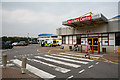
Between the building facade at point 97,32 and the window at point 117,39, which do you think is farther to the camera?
the window at point 117,39

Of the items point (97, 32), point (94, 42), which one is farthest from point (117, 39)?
point (94, 42)

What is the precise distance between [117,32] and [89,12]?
5.57 m

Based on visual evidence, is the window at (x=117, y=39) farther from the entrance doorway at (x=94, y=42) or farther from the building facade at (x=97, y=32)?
the entrance doorway at (x=94, y=42)

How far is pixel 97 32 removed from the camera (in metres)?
14.8

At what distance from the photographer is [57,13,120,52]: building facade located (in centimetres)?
1288

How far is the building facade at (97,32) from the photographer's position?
12.9 meters

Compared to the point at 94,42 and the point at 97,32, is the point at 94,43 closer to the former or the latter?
the point at 94,42

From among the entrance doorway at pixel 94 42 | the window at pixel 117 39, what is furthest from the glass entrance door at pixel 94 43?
the window at pixel 117 39

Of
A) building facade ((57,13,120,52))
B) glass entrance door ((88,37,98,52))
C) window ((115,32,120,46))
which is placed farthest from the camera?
glass entrance door ((88,37,98,52))

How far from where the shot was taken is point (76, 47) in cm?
1631

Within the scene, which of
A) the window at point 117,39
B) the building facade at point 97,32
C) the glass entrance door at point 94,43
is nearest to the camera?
the building facade at point 97,32

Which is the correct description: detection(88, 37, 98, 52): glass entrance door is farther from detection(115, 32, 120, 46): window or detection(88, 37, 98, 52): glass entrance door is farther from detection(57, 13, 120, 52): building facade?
detection(115, 32, 120, 46): window

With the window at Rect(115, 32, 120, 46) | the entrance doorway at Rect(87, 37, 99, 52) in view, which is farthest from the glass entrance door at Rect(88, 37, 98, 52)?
the window at Rect(115, 32, 120, 46)

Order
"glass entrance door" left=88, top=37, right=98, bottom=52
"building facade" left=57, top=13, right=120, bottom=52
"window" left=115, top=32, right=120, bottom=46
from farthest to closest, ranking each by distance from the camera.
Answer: "glass entrance door" left=88, top=37, right=98, bottom=52, "window" left=115, top=32, right=120, bottom=46, "building facade" left=57, top=13, right=120, bottom=52
